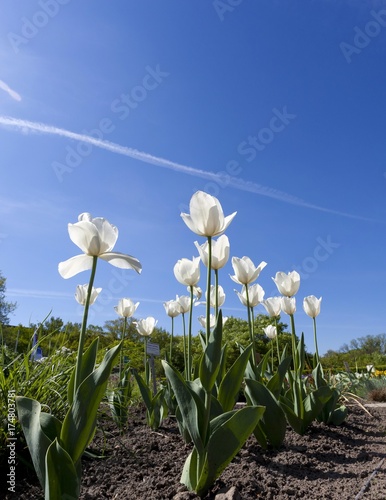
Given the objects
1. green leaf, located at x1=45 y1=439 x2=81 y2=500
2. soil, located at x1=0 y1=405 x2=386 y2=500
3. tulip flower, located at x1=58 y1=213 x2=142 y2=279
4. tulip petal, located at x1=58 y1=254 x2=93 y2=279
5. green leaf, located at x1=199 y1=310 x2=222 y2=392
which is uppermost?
tulip flower, located at x1=58 y1=213 x2=142 y2=279

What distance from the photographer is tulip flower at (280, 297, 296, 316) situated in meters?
3.64

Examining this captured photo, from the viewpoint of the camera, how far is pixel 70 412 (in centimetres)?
168

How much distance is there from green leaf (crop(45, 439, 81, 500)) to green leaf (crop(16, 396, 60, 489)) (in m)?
0.09

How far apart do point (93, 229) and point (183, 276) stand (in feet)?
4.01

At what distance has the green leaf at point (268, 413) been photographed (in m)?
2.74

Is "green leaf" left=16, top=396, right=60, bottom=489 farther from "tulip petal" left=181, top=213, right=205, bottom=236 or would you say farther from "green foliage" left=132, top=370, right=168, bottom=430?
"green foliage" left=132, top=370, right=168, bottom=430

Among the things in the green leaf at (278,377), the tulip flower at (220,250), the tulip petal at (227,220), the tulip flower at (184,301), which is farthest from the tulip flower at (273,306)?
the tulip petal at (227,220)

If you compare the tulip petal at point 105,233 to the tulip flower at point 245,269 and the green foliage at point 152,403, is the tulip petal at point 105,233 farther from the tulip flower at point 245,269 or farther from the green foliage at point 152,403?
the green foliage at point 152,403

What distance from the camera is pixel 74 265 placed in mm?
2016

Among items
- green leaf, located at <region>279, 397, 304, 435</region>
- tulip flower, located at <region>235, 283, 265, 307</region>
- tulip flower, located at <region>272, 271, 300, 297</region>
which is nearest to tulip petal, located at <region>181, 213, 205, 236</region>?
tulip flower, located at <region>235, 283, 265, 307</region>

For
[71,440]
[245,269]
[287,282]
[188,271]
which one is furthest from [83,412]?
[287,282]

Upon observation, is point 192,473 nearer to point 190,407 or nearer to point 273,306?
point 190,407

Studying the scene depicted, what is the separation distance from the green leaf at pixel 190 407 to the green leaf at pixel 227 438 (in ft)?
0.20

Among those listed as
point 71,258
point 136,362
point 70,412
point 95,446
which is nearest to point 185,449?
point 95,446
